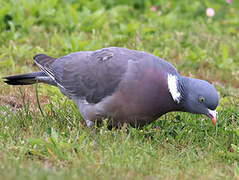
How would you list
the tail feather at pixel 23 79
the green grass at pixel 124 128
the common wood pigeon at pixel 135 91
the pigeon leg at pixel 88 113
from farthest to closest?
1. the tail feather at pixel 23 79
2. the pigeon leg at pixel 88 113
3. the common wood pigeon at pixel 135 91
4. the green grass at pixel 124 128

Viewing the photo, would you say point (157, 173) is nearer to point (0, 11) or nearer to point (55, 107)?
point (55, 107)

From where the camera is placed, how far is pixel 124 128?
440 centimetres

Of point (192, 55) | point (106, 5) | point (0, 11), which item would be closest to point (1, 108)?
point (0, 11)

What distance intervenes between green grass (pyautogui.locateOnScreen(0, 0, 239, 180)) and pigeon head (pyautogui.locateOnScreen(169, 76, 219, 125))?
0.24 m

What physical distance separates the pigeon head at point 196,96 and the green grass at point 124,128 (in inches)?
9.6

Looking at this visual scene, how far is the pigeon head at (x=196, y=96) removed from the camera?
4.54 metres

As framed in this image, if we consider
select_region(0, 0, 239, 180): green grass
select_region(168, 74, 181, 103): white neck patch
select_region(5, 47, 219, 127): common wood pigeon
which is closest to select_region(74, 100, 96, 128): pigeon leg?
select_region(5, 47, 219, 127): common wood pigeon

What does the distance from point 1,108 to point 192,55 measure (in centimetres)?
298

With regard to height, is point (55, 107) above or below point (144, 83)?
below

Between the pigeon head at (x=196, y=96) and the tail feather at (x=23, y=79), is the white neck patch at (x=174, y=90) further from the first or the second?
the tail feather at (x=23, y=79)

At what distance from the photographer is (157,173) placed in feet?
12.5

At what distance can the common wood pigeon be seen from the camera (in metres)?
4.50

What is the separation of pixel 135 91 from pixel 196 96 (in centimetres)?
57

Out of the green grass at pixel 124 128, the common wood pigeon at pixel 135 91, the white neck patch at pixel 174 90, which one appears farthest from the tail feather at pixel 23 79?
the white neck patch at pixel 174 90
